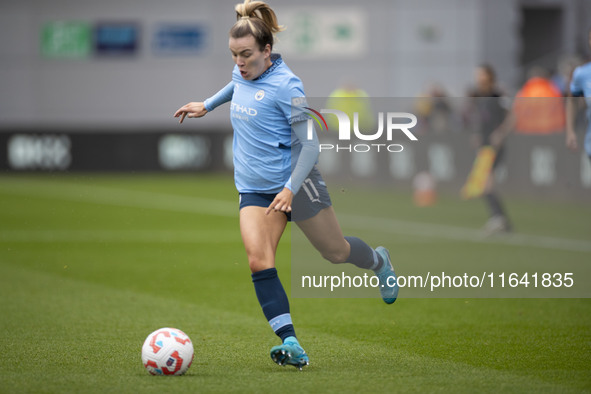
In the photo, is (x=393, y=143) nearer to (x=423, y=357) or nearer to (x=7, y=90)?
(x=423, y=357)

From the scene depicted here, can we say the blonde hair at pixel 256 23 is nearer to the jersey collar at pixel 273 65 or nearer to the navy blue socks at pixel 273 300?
the jersey collar at pixel 273 65

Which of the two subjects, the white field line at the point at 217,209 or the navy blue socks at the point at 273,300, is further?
the white field line at the point at 217,209

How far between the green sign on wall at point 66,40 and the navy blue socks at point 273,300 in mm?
26803

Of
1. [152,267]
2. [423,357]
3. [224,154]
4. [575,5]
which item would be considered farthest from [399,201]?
[575,5]

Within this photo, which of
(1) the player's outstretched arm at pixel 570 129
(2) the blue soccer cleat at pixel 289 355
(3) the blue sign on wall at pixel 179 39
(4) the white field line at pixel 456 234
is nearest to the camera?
(2) the blue soccer cleat at pixel 289 355

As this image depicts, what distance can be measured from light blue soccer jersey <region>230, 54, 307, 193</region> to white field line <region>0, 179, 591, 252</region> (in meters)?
2.55

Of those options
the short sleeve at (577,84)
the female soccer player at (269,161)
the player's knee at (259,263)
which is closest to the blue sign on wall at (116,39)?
the short sleeve at (577,84)

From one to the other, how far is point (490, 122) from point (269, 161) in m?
9.79

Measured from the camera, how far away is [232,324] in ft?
25.9

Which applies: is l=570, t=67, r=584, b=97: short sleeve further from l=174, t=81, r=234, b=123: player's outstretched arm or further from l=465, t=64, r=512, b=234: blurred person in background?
l=174, t=81, r=234, b=123: player's outstretched arm

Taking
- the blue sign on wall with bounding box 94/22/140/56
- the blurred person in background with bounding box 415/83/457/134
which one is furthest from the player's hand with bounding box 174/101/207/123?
the blue sign on wall with bounding box 94/22/140/56

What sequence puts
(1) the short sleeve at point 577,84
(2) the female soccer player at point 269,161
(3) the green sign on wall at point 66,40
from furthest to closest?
(3) the green sign on wall at point 66,40
(1) the short sleeve at point 577,84
(2) the female soccer player at point 269,161

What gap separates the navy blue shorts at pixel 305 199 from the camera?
632cm

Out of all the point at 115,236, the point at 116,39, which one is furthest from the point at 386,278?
the point at 116,39
